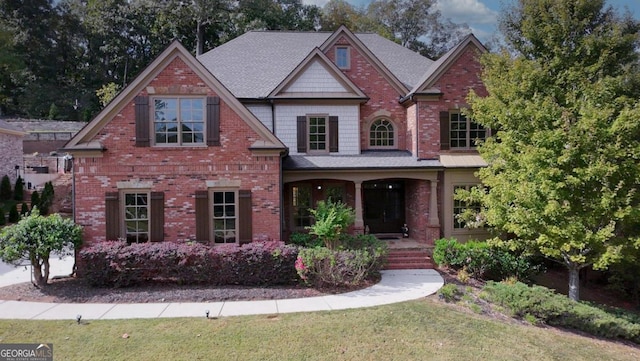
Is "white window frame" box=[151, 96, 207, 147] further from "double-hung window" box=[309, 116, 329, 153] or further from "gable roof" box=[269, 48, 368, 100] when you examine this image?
"double-hung window" box=[309, 116, 329, 153]

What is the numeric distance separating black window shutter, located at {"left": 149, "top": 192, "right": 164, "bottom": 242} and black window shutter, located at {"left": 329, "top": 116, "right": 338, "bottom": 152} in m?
6.44

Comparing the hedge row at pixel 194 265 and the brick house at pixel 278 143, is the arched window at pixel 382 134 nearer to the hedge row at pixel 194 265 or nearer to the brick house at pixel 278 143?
the brick house at pixel 278 143

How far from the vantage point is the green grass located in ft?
22.5

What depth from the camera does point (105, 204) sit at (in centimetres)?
1152

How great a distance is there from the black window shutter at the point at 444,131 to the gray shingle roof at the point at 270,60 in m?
2.19

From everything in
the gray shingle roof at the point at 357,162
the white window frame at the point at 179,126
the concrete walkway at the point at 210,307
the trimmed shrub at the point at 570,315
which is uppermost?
the white window frame at the point at 179,126

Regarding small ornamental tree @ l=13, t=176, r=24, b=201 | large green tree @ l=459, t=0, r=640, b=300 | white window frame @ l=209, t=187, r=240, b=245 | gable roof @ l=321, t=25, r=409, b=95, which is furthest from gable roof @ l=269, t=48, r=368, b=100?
small ornamental tree @ l=13, t=176, r=24, b=201

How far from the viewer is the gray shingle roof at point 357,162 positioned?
1396 cm

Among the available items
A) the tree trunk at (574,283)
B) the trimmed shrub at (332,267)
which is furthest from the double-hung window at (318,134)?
the tree trunk at (574,283)

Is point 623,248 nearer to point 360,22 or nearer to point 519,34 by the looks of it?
point 519,34

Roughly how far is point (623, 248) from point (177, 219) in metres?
12.5

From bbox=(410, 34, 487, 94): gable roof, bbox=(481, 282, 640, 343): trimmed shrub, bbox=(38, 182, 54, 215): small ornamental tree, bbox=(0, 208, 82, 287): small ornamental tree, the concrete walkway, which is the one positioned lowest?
bbox=(481, 282, 640, 343): trimmed shrub

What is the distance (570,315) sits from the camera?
9.16 meters

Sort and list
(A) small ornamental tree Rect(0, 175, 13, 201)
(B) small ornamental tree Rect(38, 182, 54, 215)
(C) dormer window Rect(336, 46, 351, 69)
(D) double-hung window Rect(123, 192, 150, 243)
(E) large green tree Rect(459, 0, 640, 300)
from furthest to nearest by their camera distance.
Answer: (A) small ornamental tree Rect(0, 175, 13, 201) → (B) small ornamental tree Rect(38, 182, 54, 215) → (C) dormer window Rect(336, 46, 351, 69) → (D) double-hung window Rect(123, 192, 150, 243) → (E) large green tree Rect(459, 0, 640, 300)
